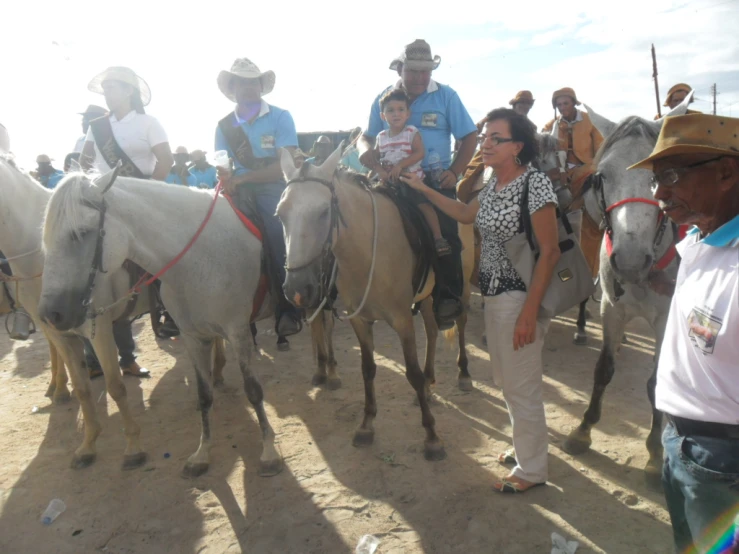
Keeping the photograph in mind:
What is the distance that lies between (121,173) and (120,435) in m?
2.59

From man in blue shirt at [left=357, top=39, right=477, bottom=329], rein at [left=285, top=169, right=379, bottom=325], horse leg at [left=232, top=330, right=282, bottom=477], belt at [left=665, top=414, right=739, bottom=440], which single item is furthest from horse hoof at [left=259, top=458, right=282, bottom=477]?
belt at [left=665, top=414, right=739, bottom=440]

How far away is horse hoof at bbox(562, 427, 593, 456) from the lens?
364 centimetres

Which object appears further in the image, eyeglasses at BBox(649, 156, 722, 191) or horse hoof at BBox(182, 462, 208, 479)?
horse hoof at BBox(182, 462, 208, 479)

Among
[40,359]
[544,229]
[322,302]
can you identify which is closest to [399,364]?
[322,302]

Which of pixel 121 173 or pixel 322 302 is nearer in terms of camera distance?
pixel 322 302

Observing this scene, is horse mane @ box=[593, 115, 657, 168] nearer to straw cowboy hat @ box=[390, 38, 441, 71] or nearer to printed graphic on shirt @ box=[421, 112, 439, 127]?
printed graphic on shirt @ box=[421, 112, 439, 127]

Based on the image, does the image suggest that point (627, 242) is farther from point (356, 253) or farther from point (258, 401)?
point (258, 401)

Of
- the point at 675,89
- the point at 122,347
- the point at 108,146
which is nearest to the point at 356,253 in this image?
the point at 108,146

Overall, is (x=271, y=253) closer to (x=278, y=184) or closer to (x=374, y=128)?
(x=278, y=184)

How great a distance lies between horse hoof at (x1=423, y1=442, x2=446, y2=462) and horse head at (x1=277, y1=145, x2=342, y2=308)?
1.65 meters

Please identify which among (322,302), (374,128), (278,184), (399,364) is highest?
(374,128)

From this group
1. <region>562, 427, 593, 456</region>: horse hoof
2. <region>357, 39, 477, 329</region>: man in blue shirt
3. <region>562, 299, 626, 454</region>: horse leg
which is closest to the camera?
<region>562, 299, 626, 454</region>: horse leg

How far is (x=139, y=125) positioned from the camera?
4.46 metres

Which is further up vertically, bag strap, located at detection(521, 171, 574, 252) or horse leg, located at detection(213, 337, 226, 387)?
bag strap, located at detection(521, 171, 574, 252)
